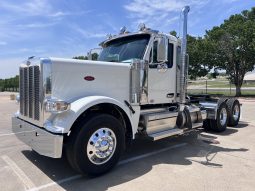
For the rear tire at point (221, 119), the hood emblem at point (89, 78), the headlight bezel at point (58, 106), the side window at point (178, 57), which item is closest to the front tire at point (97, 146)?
the headlight bezel at point (58, 106)

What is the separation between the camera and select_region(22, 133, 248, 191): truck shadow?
14.2 feet

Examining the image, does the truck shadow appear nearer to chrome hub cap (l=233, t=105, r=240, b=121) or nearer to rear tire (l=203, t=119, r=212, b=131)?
rear tire (l=203, t=119, r=212, b=131)

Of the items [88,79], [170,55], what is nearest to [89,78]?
[88,79]

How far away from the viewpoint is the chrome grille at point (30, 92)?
4547 millimetres

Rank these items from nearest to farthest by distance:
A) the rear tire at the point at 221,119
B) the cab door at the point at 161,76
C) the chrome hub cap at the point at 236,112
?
the cab door at the point at 161,76 < the rear tire at the point at 221,119 < the chrome hub cap at the point at 236,112

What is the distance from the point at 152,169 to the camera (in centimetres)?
494

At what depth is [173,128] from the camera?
20.4ft

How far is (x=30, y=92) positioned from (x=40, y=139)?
37.4 inches

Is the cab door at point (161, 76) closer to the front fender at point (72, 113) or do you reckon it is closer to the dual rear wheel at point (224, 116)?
the front fender at point (72, 113)

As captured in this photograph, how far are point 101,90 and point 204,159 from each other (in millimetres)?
2580

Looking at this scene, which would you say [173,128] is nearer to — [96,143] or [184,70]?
[184,70]

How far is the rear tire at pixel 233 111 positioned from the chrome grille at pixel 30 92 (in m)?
6.62

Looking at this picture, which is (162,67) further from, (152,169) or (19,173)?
(19,173)

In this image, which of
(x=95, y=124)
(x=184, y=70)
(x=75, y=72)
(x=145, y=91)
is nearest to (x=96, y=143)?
(x=95, y=124)
